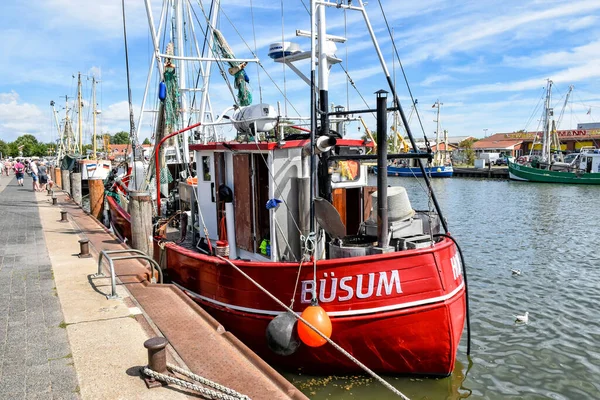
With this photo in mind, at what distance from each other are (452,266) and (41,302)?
19.3ft

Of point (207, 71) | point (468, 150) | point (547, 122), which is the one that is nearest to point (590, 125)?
point (468, 150)

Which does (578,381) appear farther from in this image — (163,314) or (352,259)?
(163,314)

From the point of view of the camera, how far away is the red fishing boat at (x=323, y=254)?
588cm

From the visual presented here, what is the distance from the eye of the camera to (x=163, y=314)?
20.9 ft

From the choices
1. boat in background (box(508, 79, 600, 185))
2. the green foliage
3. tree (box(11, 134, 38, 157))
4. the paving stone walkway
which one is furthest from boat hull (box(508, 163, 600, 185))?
tree (box(11, 134, 38, 157))

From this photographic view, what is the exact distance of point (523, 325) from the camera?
9086 mm

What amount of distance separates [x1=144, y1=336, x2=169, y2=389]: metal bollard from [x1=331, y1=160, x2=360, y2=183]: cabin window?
388 centimetres

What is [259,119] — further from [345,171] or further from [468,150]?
[468,150]

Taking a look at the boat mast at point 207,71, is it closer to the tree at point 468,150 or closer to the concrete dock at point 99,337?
the concrete dock at point 99,337

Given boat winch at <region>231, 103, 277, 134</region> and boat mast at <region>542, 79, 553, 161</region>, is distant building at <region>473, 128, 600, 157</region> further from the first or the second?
boat winch at <region>231, 103, 277, 134</region>

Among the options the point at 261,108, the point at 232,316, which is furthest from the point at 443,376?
the point at 261,108

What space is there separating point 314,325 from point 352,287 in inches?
28.2

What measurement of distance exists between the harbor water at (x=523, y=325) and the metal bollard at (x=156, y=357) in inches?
99.8

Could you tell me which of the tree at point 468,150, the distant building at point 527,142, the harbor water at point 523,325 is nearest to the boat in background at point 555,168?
the distant building at point 527,142
